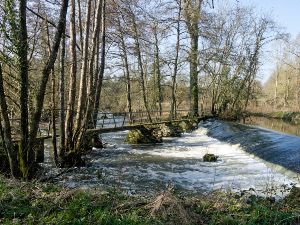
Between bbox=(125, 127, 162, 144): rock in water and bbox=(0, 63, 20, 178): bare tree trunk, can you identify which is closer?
bbox=(0, 63, 20, 178): bare tree trunk

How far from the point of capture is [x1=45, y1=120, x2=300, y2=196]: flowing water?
10.9 metres

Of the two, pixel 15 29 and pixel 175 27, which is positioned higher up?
pixel 175 27

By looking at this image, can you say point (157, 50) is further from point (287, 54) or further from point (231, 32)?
point (287, 54)

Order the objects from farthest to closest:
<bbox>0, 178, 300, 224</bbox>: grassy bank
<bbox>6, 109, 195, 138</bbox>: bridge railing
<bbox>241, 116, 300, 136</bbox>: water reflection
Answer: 1. <bbox>241, 116, 300, 136</bbox>: water reflection
2. <bbox>6, 109, 195, 138</bbox>: bridge railing
3. <bbox>0, 178, 300, 224</bbox>: grassy bank

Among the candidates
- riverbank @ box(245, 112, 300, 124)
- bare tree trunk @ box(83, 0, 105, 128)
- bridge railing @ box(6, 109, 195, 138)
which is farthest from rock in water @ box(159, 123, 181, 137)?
riverbank @ box(245, 112, 300, 124)

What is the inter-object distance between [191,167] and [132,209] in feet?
26.4

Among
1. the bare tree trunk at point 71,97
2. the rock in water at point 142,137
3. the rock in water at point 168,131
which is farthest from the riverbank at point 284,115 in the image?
the bare tree trunk at point 71,97

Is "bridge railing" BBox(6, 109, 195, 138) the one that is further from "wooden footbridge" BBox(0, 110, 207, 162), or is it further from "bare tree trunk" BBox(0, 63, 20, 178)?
"bare tree trunk" BBox(0, 63, 20, 178)

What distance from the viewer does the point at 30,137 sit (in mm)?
8891

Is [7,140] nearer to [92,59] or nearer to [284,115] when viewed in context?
[92,59]

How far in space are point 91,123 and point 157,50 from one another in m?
13.0

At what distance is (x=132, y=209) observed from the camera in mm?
5836

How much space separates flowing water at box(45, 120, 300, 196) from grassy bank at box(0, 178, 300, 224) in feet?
4.85

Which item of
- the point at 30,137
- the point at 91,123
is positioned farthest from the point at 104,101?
the point at 30,137
